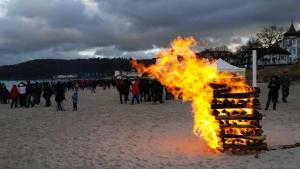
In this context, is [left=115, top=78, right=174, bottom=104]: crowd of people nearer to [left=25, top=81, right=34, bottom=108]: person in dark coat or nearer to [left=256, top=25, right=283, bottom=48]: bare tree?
[left=25, top=81, right=34, bottom=108]: person in dark coat

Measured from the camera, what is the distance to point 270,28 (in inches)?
4503

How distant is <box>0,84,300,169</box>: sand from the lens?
10211 mm

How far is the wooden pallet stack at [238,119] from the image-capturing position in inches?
429

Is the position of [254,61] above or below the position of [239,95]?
above

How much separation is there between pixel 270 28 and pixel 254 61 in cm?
10814

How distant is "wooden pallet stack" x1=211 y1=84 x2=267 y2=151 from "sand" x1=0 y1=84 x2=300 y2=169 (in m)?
0.37

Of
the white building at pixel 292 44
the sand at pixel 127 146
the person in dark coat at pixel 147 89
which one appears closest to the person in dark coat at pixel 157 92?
the person in dark coat at pixel 147 89

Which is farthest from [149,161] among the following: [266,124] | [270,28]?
[270,28]

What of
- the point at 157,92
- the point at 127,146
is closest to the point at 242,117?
the point at 127,146

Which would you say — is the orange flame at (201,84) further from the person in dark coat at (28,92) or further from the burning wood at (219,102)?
the person in dark coat at (28,92)

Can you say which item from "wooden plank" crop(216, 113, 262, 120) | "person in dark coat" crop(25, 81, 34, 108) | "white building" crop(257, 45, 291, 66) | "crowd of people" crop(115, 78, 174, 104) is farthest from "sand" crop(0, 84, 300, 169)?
"white building" crop(257, 45, 291, 66)

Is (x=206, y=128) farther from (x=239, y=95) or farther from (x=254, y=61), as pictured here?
(x=254, y=61)

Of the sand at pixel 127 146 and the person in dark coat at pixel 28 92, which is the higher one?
the person in dark coat at pixel 28 92

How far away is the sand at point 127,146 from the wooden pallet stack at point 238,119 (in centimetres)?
37
